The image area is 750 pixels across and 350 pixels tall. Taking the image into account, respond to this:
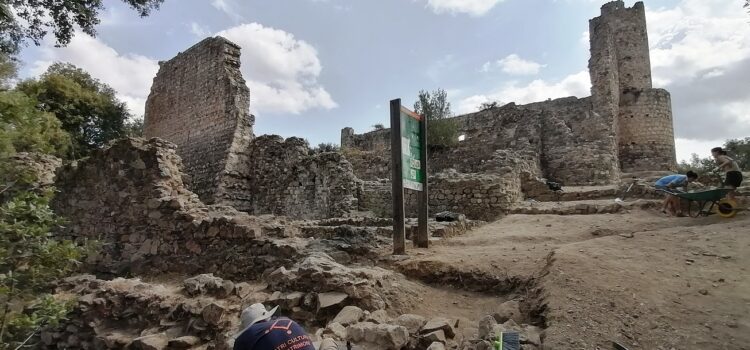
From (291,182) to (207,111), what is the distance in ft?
15.8

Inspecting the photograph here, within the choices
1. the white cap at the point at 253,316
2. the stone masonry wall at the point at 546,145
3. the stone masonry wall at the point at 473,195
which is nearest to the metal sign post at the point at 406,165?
the white cap at the point at 253,316

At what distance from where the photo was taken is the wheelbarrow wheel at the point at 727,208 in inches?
267

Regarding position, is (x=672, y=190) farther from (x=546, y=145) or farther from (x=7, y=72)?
(x=7, y=72)

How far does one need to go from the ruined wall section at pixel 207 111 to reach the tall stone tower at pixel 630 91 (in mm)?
16214

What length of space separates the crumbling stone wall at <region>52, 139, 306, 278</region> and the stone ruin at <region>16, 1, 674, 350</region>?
31 millimetres

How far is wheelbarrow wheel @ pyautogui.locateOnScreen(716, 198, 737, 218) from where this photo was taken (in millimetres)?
6781

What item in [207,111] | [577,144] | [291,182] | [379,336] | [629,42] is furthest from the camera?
[629,42]

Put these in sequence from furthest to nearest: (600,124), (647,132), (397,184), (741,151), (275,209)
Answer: (741,151) < (647,132) < (600,124) < (275,209) < (397,184)

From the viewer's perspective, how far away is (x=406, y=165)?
646 cm

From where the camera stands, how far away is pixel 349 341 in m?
3.67

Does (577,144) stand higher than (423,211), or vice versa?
(577,144)

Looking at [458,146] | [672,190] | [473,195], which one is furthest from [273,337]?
[458,146]

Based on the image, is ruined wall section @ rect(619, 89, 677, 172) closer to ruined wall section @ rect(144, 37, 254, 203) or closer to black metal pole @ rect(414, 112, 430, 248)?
black metal pole @ rect(414, 112, 430, 248)

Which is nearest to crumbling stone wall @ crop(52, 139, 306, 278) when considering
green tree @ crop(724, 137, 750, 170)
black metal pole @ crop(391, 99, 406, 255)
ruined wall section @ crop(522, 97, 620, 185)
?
black metal pole @ crop(391, 99, 406, 255)
